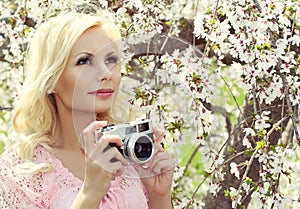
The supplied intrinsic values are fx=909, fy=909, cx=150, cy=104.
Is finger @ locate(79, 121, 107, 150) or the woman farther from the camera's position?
the woman

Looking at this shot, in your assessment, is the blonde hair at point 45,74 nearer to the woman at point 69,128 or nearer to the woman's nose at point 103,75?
the woman at point 69,128

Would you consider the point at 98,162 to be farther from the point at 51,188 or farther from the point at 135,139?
the point at 51,188

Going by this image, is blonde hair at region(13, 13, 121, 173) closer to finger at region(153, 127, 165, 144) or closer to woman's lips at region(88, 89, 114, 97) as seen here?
woman's lips at region(88, 89, 114, 97)

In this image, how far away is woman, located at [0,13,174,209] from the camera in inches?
80.2

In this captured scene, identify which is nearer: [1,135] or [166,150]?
[166,150]

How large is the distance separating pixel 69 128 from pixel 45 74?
6.4 inches

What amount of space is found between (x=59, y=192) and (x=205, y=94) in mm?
464

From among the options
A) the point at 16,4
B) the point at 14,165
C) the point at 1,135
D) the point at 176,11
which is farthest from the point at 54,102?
the point at 1,135

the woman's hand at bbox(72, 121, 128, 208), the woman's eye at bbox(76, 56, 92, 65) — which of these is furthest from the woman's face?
the woman's hand at bbox(72, 121, 128, 208)

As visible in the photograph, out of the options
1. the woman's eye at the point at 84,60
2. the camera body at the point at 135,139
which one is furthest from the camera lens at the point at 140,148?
the woman's eye at the point at 84,60

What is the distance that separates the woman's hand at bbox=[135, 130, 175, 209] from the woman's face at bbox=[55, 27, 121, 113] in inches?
5.7

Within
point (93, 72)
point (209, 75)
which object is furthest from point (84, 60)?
point (209, 75)

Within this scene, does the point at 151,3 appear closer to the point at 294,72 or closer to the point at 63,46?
the point at 294,72

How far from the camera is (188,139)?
84.9 inches
